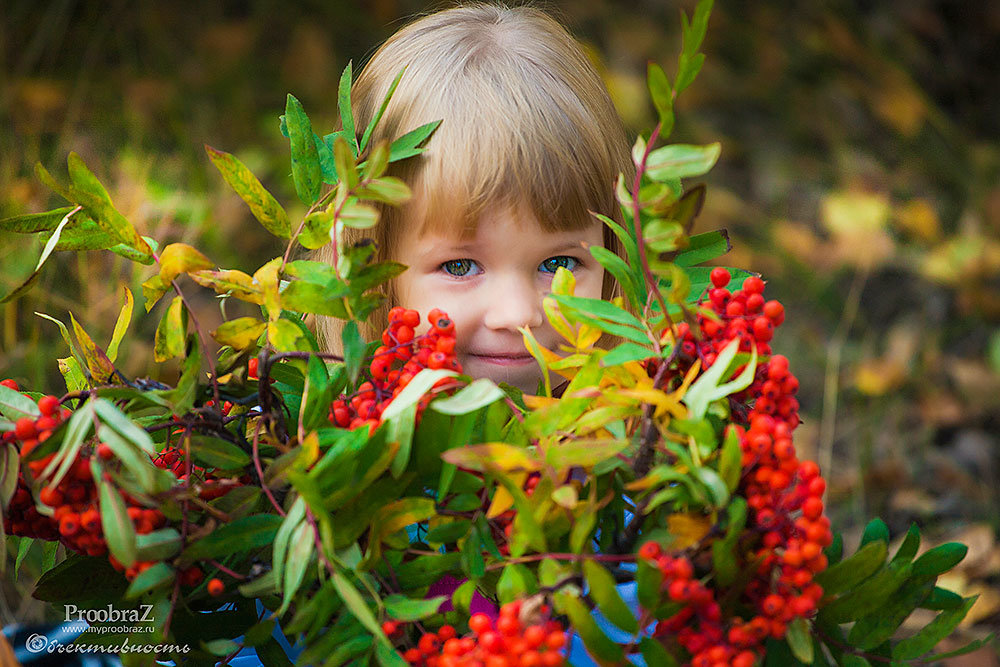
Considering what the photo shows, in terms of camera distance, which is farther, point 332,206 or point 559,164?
point 559,164

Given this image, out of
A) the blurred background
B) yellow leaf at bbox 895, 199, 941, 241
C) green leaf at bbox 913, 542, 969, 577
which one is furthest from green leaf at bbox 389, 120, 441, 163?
yellow leaf at bbox 895, 199, 941, 241

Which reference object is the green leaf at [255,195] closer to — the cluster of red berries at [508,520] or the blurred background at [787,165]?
the cluster of red berries at [508,520]

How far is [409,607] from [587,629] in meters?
0.12

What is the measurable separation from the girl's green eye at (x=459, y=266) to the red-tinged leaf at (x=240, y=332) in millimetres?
249

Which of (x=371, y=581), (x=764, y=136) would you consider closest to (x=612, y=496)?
(x=371, y=581)

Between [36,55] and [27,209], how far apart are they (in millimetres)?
806

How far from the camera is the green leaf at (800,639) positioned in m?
0.55

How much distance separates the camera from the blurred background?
1.56 m

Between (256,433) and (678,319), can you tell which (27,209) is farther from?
(678,319)

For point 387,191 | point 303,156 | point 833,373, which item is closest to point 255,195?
point 303,156

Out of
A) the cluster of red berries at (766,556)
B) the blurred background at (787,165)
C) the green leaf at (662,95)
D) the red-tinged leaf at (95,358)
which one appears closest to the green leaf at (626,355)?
the cluster of red berries at (766,556)

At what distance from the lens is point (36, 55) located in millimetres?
2100

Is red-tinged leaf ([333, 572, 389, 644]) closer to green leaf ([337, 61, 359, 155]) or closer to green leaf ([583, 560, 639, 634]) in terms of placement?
green leaf ([583, 560, 639, 634])

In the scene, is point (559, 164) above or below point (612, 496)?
above
